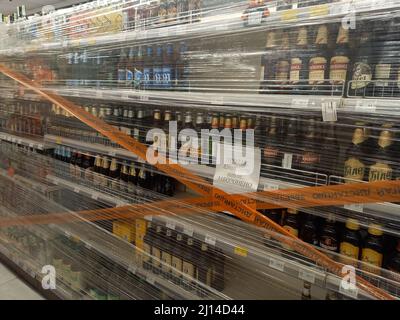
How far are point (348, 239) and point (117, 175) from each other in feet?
4.56

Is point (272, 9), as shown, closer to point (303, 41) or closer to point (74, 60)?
point (303, 41)

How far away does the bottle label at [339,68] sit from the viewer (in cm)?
103

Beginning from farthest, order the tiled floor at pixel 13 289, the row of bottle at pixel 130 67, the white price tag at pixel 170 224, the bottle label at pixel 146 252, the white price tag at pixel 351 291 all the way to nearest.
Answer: the tiled floor at pixel 13 289 < the bottle label at pixel 146 252 < the row of bottle at pixel 130 67 < the white price tag at pixel 170 224 < the white price tag at pixel 351 291

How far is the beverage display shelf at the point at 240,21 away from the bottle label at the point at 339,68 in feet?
0.45

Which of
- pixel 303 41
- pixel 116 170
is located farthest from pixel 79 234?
pixel 303 41

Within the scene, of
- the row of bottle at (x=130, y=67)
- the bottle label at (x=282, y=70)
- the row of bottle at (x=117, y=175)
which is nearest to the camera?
the bottle label at (x=282, y=70)

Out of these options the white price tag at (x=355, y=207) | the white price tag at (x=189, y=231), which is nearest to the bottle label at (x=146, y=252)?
the white price tag at (x=189, y=231)

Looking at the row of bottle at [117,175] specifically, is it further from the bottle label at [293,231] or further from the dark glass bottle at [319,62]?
the dark glass bottle at [319,62]

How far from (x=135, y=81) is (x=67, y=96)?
0.55 metres

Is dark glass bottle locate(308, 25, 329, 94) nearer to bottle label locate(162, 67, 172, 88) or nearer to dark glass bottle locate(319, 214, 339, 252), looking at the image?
dark glass bottle locate(319, 214, 339, 252)

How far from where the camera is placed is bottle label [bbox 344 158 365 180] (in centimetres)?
107

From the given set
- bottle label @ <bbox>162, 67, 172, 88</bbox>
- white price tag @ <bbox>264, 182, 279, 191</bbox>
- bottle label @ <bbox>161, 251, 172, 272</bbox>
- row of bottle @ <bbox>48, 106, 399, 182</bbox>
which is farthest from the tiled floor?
white price tag @ <bbox>264, 182, 279, 191</bbox>

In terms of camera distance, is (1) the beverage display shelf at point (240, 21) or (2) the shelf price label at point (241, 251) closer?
(1) the beverage display shelf at point (240, 21)

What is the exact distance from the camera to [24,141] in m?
2.23
